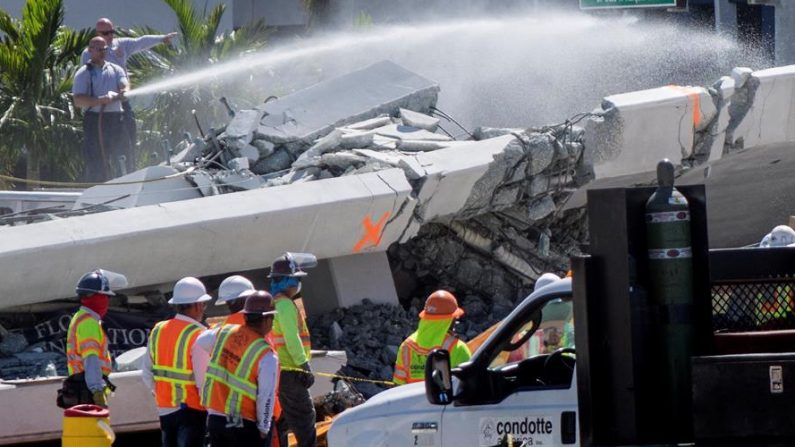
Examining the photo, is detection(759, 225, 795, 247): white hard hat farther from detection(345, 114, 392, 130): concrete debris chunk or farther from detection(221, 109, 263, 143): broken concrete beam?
detection(221, 109, 263, 143): broken concrete beam

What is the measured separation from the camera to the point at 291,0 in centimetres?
3100

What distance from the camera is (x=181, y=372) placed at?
27.3ft

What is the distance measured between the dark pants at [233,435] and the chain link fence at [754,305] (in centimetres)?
307

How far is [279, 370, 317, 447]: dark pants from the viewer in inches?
350

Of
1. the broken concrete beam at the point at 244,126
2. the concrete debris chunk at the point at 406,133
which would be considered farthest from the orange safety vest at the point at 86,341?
the concrete debris chunk at the point at 406,133

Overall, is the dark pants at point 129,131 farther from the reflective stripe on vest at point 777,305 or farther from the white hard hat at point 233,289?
the reflective stripe on vest at point 777,305

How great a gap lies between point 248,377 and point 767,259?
2935 millimetres

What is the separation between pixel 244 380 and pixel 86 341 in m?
1.84

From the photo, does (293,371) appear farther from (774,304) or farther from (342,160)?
(342,160)

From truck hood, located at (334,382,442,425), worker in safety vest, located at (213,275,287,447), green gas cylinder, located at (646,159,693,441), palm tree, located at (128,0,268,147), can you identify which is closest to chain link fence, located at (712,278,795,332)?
green gas cylinder, located at (646,159,693,441)

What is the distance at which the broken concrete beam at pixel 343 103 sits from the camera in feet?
45.8

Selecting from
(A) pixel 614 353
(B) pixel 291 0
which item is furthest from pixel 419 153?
(B) pixel 291 0

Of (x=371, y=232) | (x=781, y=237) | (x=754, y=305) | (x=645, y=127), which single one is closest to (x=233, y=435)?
(x=754, y=305)

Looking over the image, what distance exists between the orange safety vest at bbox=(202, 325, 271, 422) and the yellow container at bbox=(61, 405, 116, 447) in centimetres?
78
